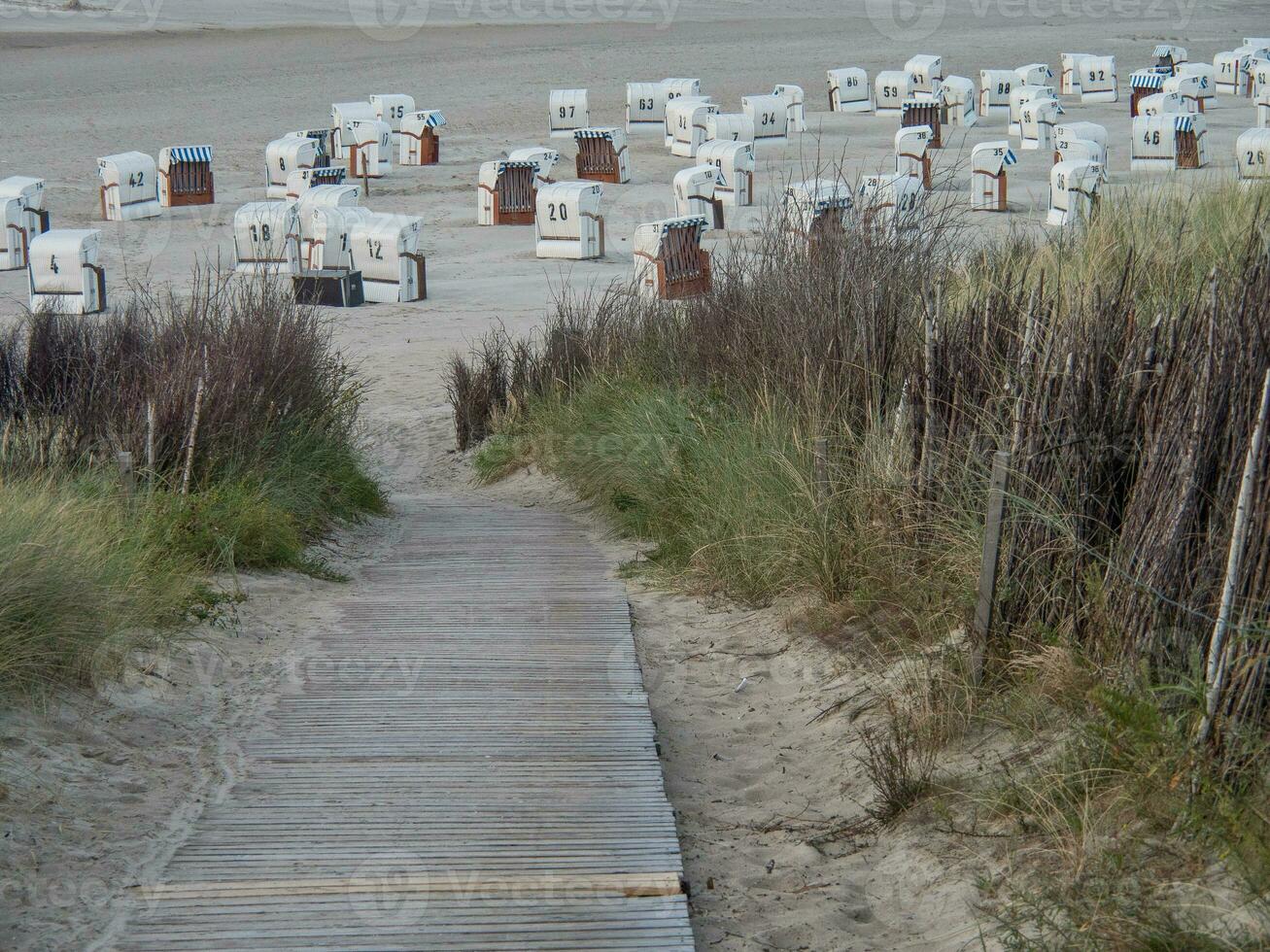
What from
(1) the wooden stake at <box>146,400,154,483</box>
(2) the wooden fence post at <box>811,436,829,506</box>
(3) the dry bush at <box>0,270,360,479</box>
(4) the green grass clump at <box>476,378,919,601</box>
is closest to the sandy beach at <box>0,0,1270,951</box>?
(4) the green grass clump at <box>476,378,919,601</box>

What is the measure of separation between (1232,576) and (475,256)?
58.2ft

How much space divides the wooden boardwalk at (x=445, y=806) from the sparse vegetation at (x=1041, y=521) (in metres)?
0.80

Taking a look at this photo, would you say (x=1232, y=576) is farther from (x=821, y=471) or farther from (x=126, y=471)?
(x=126, y=471)

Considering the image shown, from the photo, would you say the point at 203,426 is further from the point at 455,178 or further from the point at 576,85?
the point at 576,85

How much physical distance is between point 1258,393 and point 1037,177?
869 inches

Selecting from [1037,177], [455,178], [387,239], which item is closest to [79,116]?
[455,178]

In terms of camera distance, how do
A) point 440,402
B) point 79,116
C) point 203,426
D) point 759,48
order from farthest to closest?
point 759,48 < point 79,116 < point 440,402 < point 203,426

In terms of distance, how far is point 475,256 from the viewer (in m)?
20.2

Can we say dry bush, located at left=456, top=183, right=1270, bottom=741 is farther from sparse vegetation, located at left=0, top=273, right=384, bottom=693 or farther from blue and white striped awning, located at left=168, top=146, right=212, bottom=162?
blue and white striped awning, located at left=168, top=146, right=212, bottom=162

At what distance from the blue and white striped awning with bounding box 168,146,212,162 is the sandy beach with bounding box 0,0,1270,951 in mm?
817

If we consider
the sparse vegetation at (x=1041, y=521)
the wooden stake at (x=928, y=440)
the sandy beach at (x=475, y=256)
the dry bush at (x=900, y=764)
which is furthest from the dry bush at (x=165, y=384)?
the dry bush at (x=900, y=764)

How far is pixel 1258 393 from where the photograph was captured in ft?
11.2

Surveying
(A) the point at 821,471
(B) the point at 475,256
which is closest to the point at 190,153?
(B) the point at 475,256

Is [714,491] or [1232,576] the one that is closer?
[1232,576]
